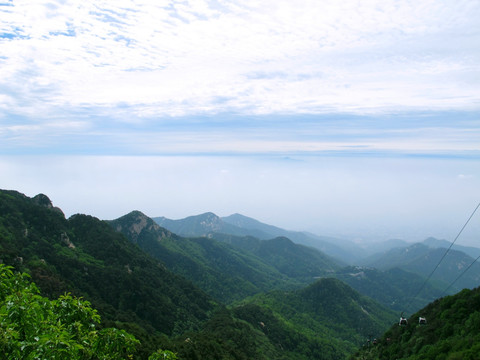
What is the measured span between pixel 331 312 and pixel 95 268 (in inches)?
5312

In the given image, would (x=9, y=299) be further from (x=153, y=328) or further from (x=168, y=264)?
(x=168, y=264)

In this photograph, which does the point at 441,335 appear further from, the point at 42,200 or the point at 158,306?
the point at 42,200

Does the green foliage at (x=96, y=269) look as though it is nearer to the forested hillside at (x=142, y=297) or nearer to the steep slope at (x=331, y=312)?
the forested hillside at (x=142, y=297)

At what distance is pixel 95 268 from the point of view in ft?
336

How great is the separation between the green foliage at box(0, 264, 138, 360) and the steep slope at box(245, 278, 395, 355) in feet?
451

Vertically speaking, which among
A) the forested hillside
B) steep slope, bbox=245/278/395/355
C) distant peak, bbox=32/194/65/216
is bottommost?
steep slope, bbox=245/278/395/355

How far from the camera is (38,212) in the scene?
109 meters

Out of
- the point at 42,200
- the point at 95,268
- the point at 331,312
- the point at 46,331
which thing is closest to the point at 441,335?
the point at 46,331

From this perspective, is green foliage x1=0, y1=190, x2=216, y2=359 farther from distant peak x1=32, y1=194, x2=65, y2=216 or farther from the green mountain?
the green mountain

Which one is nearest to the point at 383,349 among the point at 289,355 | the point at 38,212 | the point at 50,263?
the point at 289,355

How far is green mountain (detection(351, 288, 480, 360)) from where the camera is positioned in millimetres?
32000

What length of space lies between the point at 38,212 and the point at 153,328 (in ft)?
210

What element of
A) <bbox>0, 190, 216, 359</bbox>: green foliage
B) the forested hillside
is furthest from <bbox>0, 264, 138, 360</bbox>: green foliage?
<bbox>0, 190, 216, 359</bbox>: green foliage

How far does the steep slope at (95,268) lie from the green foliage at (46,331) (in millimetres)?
67091
